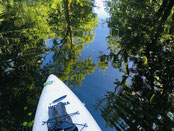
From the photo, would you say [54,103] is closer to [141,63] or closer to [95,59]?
[95,59]

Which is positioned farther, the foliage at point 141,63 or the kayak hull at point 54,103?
the foliage at point 141,63

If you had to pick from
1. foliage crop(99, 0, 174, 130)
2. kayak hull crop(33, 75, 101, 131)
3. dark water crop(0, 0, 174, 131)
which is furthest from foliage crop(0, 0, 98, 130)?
foliage crop(99, 0, 174, 130)

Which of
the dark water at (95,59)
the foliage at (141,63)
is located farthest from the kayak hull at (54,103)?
the foliage at (141,63)

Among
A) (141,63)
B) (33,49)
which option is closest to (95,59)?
(141,63)

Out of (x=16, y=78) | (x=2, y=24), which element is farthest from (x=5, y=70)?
(x=2, y=24)

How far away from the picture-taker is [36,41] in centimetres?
711

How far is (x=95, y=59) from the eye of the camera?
6562 millimetres

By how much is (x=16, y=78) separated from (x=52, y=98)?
2318 mm

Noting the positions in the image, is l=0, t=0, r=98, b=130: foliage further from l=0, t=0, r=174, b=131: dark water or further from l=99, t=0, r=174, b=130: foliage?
l=99, t=0, r=174, b=130: foliage

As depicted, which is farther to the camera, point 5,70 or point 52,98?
point 5,70

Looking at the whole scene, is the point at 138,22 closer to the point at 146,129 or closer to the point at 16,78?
the point at 146,129

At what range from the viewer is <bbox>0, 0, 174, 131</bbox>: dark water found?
382cm

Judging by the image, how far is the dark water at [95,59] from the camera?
3822mm

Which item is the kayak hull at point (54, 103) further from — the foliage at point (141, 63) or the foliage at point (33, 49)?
the foliage at point (141, 63)
